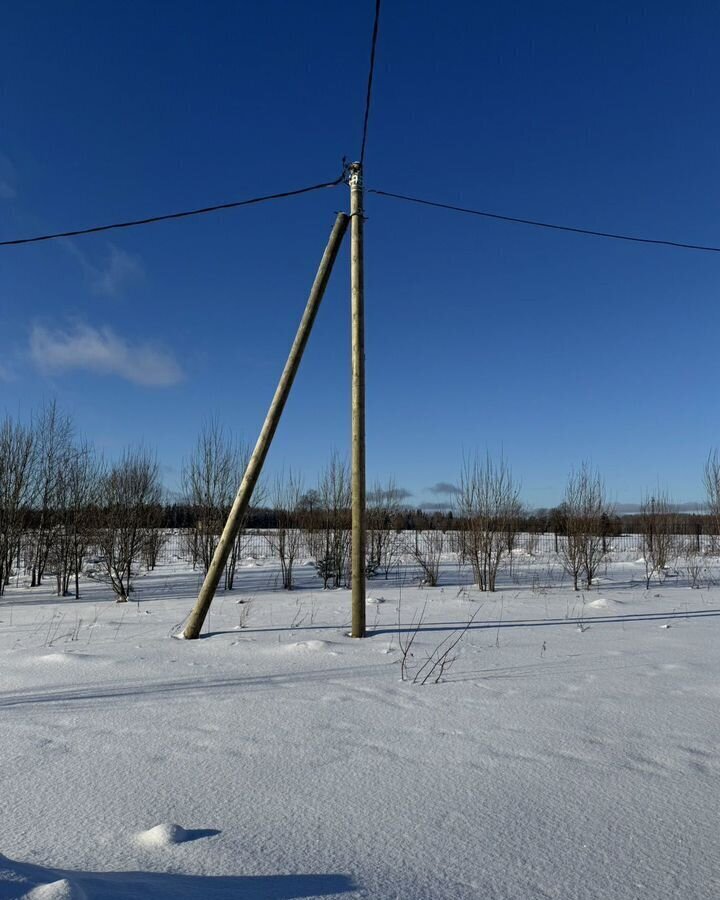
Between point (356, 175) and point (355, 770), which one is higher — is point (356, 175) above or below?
above

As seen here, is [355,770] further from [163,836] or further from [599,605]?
[599,605]

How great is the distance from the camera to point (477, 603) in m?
9.05

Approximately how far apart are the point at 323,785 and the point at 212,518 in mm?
14943

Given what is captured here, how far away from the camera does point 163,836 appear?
6.39ft

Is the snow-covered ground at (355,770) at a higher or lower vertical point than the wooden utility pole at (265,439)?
lower

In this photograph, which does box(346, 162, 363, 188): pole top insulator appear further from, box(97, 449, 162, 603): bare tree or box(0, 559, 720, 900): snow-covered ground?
box(97, 449, 162, 603): bare tree

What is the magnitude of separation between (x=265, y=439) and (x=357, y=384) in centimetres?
110

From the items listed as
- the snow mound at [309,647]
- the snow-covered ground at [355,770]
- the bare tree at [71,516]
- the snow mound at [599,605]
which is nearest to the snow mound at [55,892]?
the snow-covered ground at [355,770]

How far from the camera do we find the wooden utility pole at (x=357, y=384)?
19.7 ft

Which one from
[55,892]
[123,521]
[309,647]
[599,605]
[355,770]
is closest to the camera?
[55,892]

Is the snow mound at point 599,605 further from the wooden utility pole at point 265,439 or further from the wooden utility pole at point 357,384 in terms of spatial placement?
the wooden utility pole at point 265,439

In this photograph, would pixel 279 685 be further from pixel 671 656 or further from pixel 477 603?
pixel 477 603

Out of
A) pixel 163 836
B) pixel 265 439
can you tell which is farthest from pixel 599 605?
pixel 163 836

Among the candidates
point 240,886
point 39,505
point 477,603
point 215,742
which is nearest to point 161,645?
point 215,742
